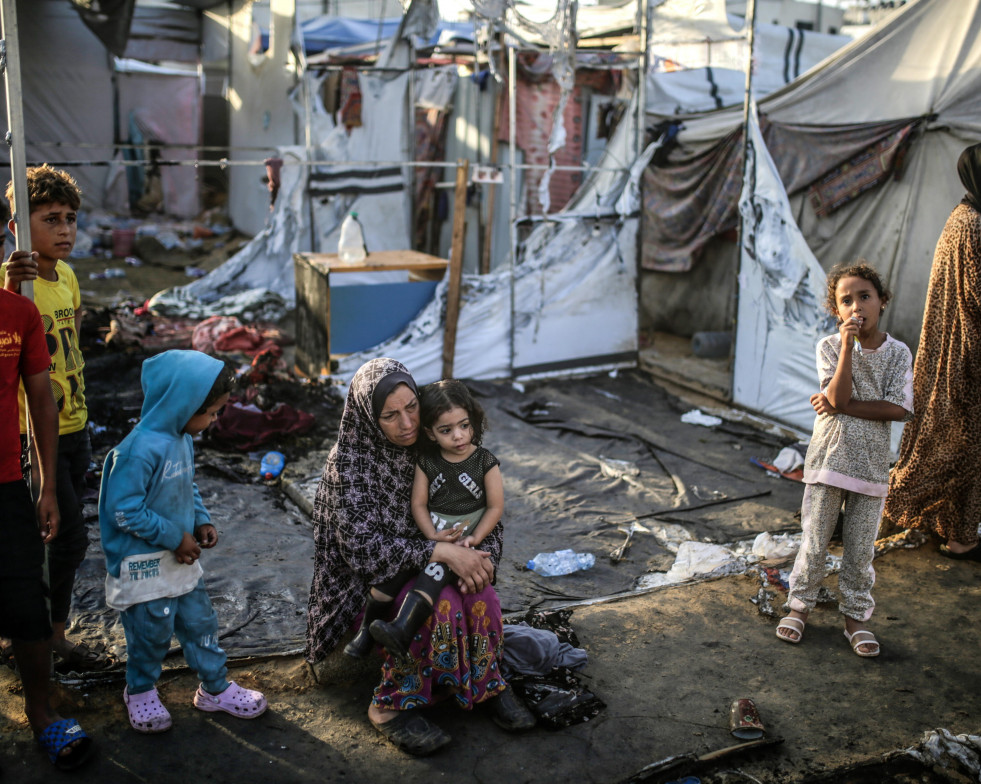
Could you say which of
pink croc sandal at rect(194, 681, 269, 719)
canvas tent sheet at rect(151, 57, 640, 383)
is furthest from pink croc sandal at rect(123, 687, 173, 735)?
canvas tent sheet at rect(151, 57, 640, 383)

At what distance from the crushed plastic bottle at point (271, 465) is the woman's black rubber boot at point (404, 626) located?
274 centimetres

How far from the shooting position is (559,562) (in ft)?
13.6

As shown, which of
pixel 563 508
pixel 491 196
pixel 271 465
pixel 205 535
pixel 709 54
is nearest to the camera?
pixel 205 535

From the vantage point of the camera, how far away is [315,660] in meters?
2.94

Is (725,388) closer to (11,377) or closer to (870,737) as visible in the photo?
(870,737)

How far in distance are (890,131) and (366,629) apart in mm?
5434

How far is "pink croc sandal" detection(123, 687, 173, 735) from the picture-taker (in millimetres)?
2633

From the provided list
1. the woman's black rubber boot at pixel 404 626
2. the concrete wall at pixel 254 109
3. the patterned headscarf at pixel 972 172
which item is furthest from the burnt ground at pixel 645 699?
the concrete wall at pixel 254 109

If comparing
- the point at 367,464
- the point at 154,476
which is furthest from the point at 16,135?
the point at 367,464

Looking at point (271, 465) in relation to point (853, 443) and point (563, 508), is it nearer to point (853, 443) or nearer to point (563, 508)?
point (563, 508)

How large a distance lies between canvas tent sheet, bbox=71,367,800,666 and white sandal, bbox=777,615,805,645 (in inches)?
25.3

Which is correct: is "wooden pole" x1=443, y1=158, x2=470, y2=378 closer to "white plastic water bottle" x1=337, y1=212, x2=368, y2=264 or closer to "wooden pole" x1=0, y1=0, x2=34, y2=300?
"white plastic water bottle" x1=337, y1=212, x2=368, y2=264

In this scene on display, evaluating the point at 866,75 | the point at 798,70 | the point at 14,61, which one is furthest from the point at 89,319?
the point at 798,70

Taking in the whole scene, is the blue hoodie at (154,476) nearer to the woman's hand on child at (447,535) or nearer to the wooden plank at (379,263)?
the woman's hand on child at (447,535)
